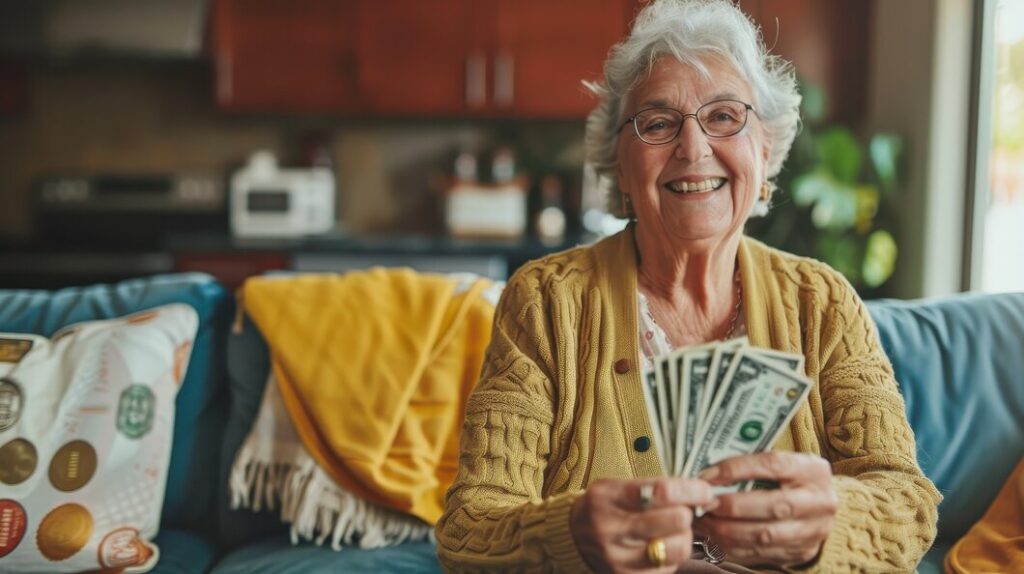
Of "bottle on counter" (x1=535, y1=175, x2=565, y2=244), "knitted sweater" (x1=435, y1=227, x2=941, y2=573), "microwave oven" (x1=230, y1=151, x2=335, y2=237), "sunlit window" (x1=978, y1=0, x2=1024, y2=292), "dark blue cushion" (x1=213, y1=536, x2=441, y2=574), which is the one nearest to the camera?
"knitted sweater" (x1=435, y1=227, x2=941, y2=573)

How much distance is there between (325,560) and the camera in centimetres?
167

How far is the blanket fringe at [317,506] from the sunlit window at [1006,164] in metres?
2.55

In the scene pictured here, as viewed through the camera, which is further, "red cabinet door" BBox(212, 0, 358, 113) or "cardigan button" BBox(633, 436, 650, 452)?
"red cabinet door" BBox(212, 0, 358, 113)

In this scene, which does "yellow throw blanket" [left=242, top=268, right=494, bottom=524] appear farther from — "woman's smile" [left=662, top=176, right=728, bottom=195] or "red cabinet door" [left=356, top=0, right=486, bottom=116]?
A: "red cabinet door" [left=356, top=0, right=486, bottom=116]

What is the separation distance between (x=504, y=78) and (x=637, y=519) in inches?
140

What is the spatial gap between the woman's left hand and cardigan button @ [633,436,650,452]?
254 mm

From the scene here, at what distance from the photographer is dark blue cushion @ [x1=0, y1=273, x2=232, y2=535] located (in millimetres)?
1832

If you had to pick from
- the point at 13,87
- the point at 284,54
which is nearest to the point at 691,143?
the point at 284,54

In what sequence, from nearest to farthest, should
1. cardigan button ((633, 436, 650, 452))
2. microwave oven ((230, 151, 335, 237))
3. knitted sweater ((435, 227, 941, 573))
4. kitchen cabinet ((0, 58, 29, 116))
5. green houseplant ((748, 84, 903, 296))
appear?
knitted sweater ((435, 227, 941, 573)), cardigan button ((633, 436, 650, 452)), green houseplant ((748, 84, 903, 296)), microwave oven ((230, 151, 335, 237)), kitchen cabinet ((0, 58, 29, 116))

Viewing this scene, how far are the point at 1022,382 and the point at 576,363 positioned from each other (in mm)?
923

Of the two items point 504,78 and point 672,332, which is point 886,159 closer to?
point 504,78

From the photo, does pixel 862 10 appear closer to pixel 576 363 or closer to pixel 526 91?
pixel 526 91

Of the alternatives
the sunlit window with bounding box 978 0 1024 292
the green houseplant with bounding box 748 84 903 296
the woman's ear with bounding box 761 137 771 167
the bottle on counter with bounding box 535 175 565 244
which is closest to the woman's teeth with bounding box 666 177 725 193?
the woman's ear with bounding box 761 137 771 167

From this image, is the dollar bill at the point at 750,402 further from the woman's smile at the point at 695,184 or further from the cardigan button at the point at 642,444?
the woman's smile at the point at 695,184
